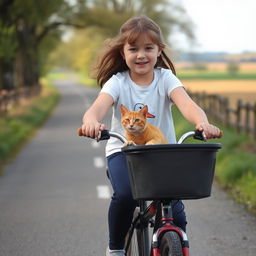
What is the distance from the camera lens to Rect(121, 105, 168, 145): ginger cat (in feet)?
12.1

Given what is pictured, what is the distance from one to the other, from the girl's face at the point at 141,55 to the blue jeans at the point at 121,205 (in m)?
0.51

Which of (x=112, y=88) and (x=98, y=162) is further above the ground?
(x=112, y=88)

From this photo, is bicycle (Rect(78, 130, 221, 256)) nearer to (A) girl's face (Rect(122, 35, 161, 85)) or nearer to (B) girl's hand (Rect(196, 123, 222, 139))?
(B) girl's hand (Rect(196, 123, 222, 139))

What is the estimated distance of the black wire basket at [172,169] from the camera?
3359 millimetres

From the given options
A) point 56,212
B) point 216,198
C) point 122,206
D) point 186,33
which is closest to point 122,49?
point 122,206

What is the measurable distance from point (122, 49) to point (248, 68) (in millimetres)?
155598

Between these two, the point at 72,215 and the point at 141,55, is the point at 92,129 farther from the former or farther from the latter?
the point at 72,215

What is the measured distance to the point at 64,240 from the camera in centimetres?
621

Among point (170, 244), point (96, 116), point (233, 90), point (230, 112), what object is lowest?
point (233, 90)

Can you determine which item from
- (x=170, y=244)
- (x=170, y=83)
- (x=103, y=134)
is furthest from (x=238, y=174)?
(x=170, y=244)

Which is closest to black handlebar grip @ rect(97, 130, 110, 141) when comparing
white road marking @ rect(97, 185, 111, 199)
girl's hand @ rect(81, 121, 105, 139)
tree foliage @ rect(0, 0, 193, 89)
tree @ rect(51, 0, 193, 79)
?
girl's hand @ rect(81, 121, 105, 139)

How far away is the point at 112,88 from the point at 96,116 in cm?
29

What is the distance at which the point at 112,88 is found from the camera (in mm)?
4090

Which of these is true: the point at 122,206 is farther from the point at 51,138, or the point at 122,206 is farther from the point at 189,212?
the point at 51,138
